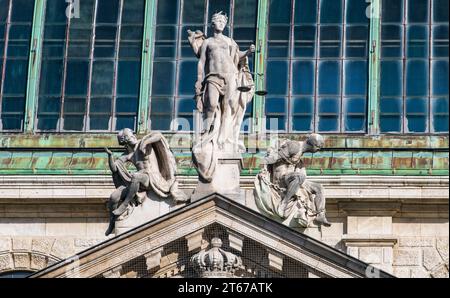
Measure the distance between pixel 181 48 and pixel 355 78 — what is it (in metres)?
3.10

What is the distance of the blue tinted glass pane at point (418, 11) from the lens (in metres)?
55.1

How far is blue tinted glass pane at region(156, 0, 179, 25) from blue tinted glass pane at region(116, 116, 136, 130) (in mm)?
1866

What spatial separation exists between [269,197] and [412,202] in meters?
5.14

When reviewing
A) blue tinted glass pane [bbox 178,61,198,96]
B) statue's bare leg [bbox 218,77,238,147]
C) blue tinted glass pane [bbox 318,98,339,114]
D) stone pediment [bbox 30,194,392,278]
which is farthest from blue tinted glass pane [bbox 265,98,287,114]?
stone pediment [bbox 30,194,392,278]

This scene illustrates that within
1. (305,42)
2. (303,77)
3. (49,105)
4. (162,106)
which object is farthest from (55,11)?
(303,77)

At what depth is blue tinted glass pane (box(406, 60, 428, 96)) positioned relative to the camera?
5456 centimetres

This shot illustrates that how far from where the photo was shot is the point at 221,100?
49.2m

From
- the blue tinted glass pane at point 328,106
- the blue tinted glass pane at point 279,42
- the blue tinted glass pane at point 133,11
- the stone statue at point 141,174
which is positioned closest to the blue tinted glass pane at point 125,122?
the blue tinted glass pane at point 133,11

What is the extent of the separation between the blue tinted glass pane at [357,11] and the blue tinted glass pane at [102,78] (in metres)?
4.24

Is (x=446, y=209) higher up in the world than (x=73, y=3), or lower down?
lower down

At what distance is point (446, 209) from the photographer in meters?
53.3

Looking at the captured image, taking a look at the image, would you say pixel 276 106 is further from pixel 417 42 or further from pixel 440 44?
pixel 440 44
